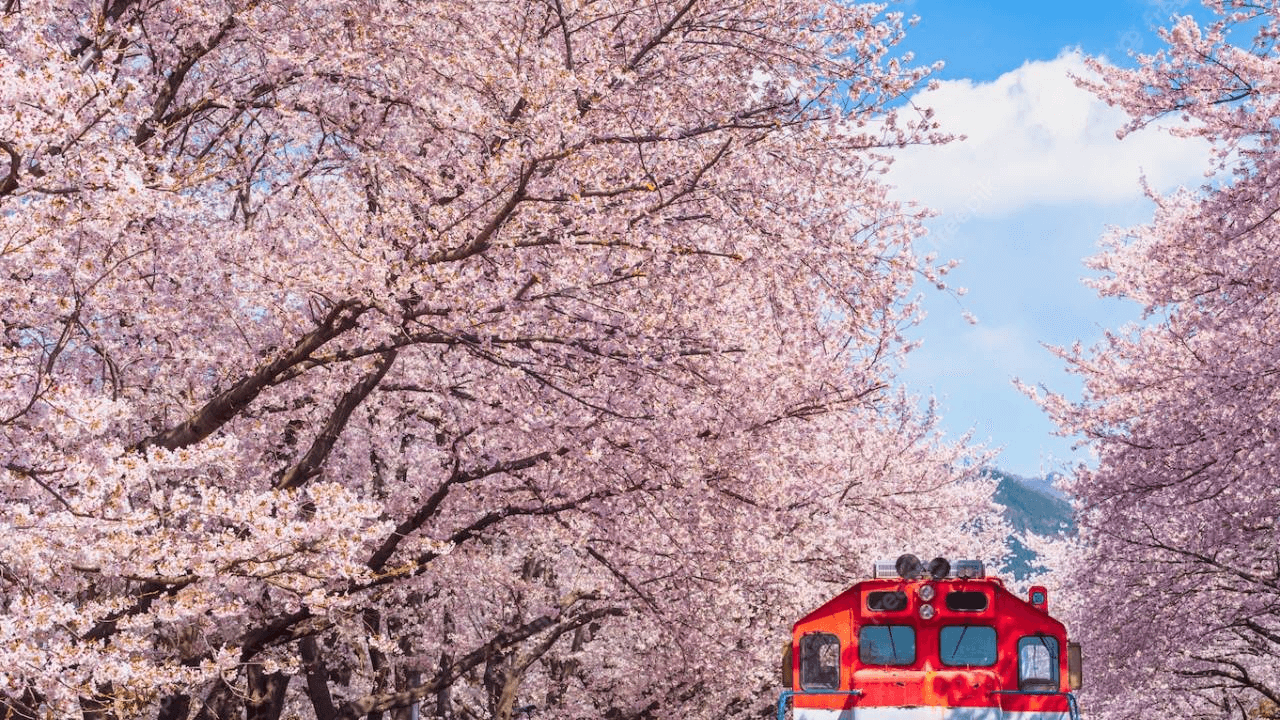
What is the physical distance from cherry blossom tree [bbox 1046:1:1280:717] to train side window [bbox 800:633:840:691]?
6.22 metres

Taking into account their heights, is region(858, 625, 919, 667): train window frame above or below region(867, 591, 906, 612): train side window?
below

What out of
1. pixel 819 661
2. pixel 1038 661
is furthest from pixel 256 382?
pixel 1038 661

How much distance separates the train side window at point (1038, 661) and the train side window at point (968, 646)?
297 mm

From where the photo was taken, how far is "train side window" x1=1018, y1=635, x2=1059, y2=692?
1260 cm

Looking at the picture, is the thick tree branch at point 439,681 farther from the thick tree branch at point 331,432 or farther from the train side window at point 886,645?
the train side window at point 886,645

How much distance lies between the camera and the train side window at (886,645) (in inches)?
508

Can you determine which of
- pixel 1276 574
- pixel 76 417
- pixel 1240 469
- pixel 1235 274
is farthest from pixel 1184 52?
pixel 76 417

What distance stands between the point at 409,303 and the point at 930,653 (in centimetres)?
638

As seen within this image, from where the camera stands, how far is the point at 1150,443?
19109mm

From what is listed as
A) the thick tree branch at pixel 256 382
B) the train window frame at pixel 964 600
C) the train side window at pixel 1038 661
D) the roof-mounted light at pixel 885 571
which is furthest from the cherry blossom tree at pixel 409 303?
the train side window at pixel 1038 661

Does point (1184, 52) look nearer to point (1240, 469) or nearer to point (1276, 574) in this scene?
point (1240, 469)

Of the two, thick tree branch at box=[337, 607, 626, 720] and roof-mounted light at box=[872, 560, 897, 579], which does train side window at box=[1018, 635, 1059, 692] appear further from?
thick tree branch at box=[337, 607, 626, 720]

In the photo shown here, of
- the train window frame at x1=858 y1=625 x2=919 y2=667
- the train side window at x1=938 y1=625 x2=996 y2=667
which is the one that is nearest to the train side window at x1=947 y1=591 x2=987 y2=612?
the train side window at x1=938 y1=625 x2=996 y2=667

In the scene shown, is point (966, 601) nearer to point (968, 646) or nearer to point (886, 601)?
point (968, 646)
